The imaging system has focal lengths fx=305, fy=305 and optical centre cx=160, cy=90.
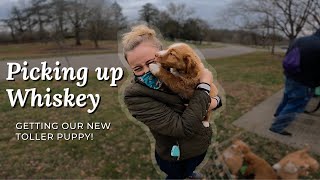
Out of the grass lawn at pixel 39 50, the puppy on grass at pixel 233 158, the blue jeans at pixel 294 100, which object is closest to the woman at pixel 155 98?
the grass lawn at pixel 39 50

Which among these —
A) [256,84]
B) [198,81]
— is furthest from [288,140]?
[256,84]

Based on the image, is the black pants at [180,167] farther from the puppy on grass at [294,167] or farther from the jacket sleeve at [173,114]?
the puppy on grass at [294,167]

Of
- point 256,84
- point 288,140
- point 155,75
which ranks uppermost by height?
point 155,75

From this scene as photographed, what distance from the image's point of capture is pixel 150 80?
4.26ft

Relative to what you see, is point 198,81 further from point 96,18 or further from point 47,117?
point 96,18

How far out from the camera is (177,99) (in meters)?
1.35

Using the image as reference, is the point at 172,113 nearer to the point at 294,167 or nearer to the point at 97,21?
the point at 294,167

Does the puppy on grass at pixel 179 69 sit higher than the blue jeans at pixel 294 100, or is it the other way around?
the puppy on grass at pixel 179 69

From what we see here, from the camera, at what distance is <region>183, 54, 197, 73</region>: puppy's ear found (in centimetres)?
126

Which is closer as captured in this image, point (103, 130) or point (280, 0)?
point (103, 130)

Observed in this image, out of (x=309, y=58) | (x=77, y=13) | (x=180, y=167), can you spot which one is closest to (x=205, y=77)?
(x=180, y=167)

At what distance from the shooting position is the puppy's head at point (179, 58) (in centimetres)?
124

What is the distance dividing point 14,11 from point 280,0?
10479 millimetres

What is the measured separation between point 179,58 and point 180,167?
70 cm
